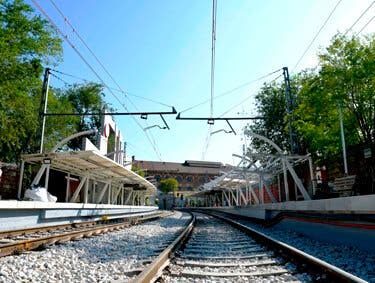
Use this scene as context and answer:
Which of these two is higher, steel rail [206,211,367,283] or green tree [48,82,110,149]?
green tree [48,82,110,149]

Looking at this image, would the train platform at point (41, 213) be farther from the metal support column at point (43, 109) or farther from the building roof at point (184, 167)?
the building roof at point (184, 167)

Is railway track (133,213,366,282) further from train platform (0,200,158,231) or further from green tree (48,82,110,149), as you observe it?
green tree (48,82,110,149)

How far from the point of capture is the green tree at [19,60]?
17766 mm

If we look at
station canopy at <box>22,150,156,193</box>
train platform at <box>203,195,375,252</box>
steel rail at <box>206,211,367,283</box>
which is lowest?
steel rail at <box>206,211,367,283</box>

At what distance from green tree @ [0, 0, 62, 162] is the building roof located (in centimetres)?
9078

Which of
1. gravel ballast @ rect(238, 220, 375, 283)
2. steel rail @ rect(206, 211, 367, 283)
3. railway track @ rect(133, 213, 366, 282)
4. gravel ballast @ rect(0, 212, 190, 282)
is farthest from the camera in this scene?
gravel ballast @ rect(238, 220, 375, 283)

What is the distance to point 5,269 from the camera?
5250 millimetres

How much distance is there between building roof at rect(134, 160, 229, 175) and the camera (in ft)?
375

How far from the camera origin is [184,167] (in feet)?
389

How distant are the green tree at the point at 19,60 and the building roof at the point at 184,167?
9078 centimetres

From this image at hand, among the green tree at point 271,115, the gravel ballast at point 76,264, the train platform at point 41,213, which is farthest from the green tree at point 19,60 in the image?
the green tree at point 271,115

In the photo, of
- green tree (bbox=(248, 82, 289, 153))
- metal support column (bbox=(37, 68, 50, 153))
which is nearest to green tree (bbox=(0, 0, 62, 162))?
metal support column (bbox=(37, 68, 50, 153))

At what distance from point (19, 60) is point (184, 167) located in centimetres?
10045

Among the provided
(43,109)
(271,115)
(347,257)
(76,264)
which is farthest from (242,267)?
(271,115)
